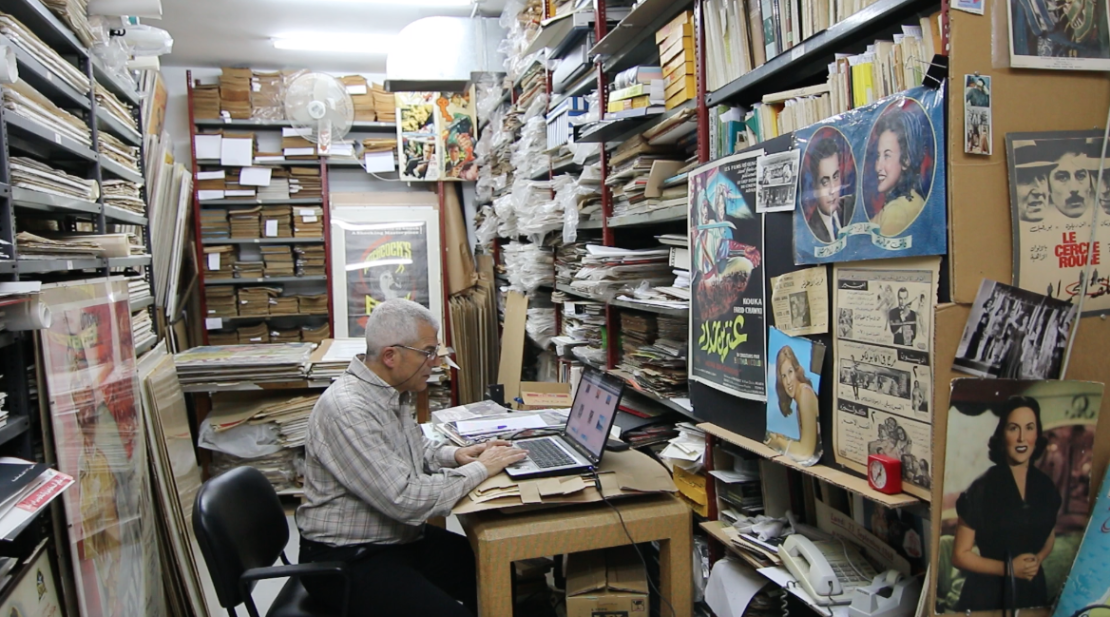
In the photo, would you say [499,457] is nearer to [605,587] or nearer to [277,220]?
[605,587]

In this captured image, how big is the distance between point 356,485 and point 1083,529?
1.65 meters

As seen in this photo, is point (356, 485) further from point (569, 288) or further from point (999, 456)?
point (569, 288)

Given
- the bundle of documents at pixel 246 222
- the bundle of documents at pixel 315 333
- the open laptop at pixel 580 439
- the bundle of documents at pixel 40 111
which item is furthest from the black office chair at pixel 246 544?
the bundle of documents at pixel 246 222

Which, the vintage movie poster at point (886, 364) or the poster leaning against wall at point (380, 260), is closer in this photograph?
the vintage movie poster at point (886, 364)

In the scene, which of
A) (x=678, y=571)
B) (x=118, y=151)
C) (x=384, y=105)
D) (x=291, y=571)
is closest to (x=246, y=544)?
(x=291, y=571)

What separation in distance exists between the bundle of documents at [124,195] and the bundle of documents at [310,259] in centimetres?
237

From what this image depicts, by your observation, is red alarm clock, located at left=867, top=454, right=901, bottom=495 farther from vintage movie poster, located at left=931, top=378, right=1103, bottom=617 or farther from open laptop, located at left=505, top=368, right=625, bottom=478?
open laptop, located at left=505, top=368, right=625, bottom=478

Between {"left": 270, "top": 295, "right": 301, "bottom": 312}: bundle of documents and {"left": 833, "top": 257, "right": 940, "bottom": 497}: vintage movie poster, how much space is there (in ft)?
16.8

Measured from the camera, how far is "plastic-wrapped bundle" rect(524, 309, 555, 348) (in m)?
4.04

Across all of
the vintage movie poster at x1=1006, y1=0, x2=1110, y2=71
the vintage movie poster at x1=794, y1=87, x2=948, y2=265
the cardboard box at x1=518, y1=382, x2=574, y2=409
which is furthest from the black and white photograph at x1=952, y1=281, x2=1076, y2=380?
the cardboard box at x1=518, y1=382, x2=574, y2=409

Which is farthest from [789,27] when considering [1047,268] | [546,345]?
[546,345]

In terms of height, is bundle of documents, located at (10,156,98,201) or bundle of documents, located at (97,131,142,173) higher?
bundle of documents, located at (97,131,142,173)

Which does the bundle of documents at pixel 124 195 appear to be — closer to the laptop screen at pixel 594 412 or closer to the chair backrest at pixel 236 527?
the chair backrest at pixel 236 527

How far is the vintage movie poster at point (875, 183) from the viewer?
1266 mm
